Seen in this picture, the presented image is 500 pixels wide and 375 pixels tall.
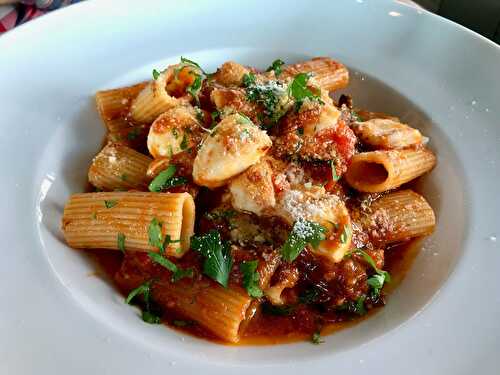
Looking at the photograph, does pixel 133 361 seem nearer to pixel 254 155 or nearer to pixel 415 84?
pixel 254 155

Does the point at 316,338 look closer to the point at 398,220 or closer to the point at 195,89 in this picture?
the point at 398,220

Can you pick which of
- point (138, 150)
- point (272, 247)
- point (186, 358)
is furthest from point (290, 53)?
point (186, 358)

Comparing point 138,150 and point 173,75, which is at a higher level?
point 173,75

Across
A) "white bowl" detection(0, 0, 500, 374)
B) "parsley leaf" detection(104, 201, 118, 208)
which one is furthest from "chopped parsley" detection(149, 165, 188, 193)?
"white bowl" detection(0, 0, 500, 374)

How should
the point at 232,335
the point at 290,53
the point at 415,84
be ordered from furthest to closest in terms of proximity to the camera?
the point at 290,53
the point at 415,84
the point at 232,335

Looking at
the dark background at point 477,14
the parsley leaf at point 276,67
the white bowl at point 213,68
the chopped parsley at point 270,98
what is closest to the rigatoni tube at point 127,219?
the white bowl at point 213,68

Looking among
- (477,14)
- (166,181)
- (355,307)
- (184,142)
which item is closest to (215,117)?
(184,142)

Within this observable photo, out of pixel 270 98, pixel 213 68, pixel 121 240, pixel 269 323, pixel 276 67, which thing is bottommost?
pixel 269 323
